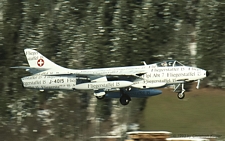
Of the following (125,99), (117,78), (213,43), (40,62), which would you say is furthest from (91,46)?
(117,78)

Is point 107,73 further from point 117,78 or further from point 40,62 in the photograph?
point 40,62

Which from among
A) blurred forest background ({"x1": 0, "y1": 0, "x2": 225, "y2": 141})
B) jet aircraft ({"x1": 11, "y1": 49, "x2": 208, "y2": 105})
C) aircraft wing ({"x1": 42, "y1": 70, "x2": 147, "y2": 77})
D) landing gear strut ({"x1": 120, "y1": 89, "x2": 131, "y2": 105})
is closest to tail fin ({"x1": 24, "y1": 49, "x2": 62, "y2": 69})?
jet aircraft ({"x1": 11, "y1": 49, "x2": 208, "y2": 105})

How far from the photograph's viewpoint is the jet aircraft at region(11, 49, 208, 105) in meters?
36.4

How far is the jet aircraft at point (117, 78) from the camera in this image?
36.4 meters

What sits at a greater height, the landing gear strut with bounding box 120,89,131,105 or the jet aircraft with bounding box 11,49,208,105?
the jet aircraft with bounding box 11,49,208,105

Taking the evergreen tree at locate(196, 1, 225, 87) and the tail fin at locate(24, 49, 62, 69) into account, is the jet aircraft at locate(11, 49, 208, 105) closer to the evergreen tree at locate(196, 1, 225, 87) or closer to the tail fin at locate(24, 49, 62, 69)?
the tail fin at locate(24, 49, 62, 69)

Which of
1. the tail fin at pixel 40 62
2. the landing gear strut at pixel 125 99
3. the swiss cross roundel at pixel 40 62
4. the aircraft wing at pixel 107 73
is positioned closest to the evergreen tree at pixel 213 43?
the landing gear strut at pixel 125 99

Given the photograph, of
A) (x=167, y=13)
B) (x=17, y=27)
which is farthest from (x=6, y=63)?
(x=167, y=13)

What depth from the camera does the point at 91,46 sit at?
63031 millimetres

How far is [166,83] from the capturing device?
120ft

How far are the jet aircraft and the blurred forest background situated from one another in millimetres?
18908

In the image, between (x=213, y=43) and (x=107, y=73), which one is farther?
(x=213, y=43)

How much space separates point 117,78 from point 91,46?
25.3m

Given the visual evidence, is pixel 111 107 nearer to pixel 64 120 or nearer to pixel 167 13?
pixel 64 120
